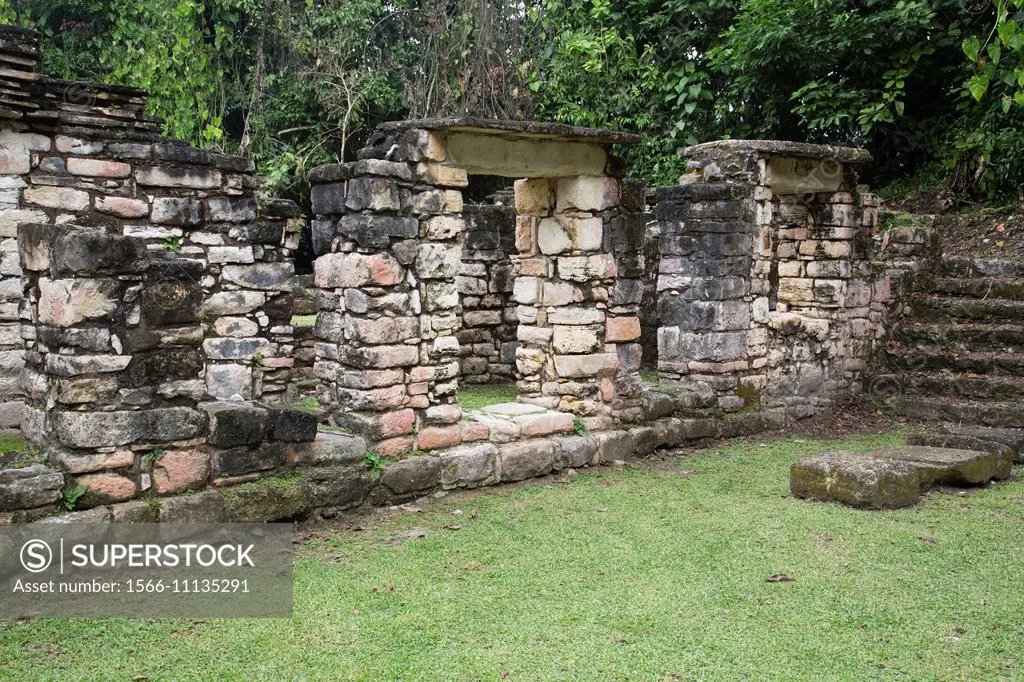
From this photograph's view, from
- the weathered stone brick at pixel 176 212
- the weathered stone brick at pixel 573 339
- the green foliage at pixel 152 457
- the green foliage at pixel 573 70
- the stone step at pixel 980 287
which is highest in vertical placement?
the green foliage at pixel 573 70

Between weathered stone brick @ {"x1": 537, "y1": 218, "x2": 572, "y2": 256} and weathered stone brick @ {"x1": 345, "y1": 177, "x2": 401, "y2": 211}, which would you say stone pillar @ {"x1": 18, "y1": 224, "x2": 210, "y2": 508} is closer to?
weathered stone brick @ {"x1": 345, "y1": 177, "x2": 401, "y2": 211}

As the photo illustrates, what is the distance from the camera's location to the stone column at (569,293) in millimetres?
8266

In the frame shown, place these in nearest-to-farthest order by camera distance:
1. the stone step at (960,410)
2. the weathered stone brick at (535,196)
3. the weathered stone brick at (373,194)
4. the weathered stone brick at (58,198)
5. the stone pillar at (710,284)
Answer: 1. the weathered stone brick at (373,194)
2. the weathered stone brick at (58,198)
3. the weathered stone brick at (535,196)
4. the stone pillar at (710,284)
5. the stone step at (960,410)

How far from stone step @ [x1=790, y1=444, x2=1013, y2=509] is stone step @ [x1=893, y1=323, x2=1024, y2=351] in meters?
3.43

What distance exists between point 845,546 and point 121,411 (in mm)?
4725

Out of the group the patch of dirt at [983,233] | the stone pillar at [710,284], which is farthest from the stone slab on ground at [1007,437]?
the patch of dirt at [983,233]

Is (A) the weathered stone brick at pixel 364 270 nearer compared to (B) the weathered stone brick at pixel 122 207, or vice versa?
(A) the weathered stone brick at pixel 364 270

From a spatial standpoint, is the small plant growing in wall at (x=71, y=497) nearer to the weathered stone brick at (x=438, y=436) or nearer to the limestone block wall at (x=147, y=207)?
the limestone block wall at (x=147, y=207)

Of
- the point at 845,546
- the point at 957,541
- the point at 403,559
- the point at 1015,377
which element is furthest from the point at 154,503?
the point at 1015,377

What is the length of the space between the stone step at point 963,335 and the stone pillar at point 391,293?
6.75 meters

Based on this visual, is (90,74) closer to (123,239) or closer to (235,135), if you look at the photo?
(235,135)

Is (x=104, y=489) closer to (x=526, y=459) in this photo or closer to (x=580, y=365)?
(x=526, y=459)

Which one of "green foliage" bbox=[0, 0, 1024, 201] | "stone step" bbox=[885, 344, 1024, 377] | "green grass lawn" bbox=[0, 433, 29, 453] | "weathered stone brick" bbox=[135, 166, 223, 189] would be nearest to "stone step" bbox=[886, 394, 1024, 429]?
"stone step" bbox=[885, 344, 1024, 377]

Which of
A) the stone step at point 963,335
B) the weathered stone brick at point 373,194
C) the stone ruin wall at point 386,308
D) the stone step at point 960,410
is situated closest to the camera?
the stone ruin wall at point 386,308
